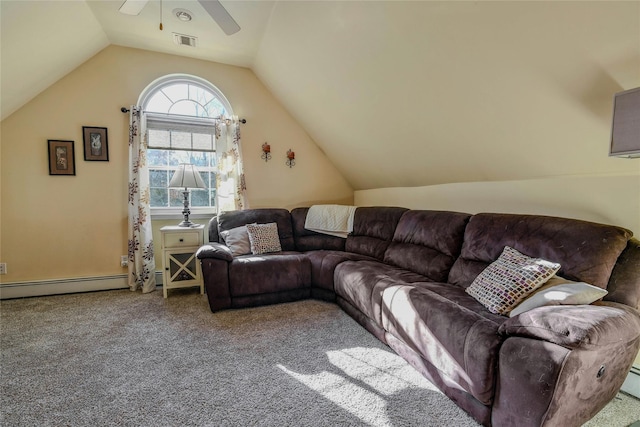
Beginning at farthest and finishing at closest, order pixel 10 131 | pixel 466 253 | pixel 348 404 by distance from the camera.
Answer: pixel 10 131 < pixel 466 253 < pixel 348 404

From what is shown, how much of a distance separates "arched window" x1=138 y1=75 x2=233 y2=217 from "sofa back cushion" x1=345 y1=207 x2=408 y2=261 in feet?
6.24

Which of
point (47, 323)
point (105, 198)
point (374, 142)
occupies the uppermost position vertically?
point (374, 142)

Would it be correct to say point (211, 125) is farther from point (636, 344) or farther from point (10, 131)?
point (636, 344)

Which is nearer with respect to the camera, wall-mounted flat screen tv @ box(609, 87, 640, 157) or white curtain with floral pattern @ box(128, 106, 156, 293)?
wall-mounted flat screen tv @ box(609, 87, 640, 157)

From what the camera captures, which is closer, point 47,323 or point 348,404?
point 348,404

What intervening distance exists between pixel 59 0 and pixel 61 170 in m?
1.68

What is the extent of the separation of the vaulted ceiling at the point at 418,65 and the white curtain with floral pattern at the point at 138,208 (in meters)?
0.86

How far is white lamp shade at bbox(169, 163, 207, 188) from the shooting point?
3139 mm

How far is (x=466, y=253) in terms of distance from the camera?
7.25 ft

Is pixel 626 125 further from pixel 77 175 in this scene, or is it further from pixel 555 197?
pixel 77 175

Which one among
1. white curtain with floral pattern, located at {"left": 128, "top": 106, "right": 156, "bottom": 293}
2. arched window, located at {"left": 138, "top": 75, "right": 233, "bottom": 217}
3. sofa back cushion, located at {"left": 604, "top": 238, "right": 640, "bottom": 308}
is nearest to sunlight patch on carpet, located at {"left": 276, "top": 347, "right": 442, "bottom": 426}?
sofa back cushion, located at {"left": 604, "top": 238, "right": 640, "bottom": 308}

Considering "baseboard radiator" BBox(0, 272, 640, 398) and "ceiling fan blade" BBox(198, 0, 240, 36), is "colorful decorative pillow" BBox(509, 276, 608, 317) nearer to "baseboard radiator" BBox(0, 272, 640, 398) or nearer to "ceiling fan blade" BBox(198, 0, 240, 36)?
"ceiling fan blade" BBox(198, 0, 240, 36)

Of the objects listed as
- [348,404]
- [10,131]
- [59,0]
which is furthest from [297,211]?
[10,131]

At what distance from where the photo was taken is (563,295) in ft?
4.52
